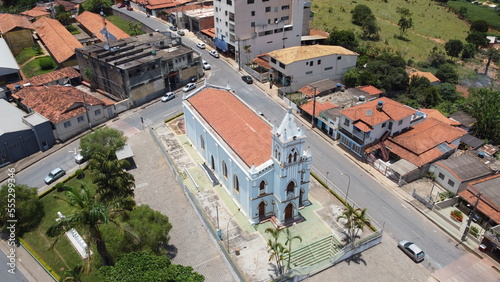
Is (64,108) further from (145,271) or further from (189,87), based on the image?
(145,271)

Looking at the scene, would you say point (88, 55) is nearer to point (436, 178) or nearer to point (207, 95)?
point (207, 95)

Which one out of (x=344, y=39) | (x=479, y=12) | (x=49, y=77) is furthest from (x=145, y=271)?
(x=479, y=12)

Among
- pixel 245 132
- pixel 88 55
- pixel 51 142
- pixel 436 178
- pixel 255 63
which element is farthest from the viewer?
pixel 255 63

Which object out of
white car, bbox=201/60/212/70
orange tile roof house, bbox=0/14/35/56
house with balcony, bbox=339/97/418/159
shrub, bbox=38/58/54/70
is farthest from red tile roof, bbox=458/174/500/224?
orange tile roof house, bbox=0/14/35/56

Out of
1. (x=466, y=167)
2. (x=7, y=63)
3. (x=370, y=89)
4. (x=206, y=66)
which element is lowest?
(x=466, y=167)

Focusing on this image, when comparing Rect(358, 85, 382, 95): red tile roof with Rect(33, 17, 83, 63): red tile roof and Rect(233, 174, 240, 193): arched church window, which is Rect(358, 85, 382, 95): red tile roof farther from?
Rect(33, 17, 83, 63): red tile roof

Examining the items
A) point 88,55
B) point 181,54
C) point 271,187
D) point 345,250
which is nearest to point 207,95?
point 271,187
